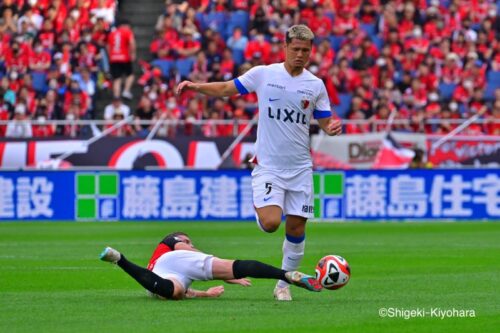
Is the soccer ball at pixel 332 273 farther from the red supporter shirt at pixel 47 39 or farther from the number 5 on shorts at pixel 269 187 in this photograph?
the red supporter shirt at pixel 47 39

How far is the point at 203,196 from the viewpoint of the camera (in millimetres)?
27969

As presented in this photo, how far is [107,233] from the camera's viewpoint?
77.6 feet

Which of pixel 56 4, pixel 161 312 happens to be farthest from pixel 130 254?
pixel 56 4

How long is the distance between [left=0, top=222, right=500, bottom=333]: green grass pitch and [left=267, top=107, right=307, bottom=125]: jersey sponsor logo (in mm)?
1677

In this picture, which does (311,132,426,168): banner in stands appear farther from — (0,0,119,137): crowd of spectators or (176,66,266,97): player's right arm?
(176,66,266,97): player's right arm

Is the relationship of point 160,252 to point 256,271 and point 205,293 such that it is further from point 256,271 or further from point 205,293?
point 256,271

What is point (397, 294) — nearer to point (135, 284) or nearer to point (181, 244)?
point (181, 244)

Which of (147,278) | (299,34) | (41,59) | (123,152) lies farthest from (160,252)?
(41,59)

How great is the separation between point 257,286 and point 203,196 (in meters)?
14.2

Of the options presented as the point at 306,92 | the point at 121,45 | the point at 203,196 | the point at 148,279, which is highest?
the point at 121,45

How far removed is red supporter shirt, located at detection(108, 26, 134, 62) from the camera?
32.1 metres

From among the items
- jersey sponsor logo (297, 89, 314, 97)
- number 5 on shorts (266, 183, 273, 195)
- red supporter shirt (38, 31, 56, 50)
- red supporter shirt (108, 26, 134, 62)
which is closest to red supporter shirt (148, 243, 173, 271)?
number 5 on shorts (266, 183, 273, 195)

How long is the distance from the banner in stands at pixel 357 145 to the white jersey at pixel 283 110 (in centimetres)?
1691

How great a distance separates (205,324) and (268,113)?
283cm
